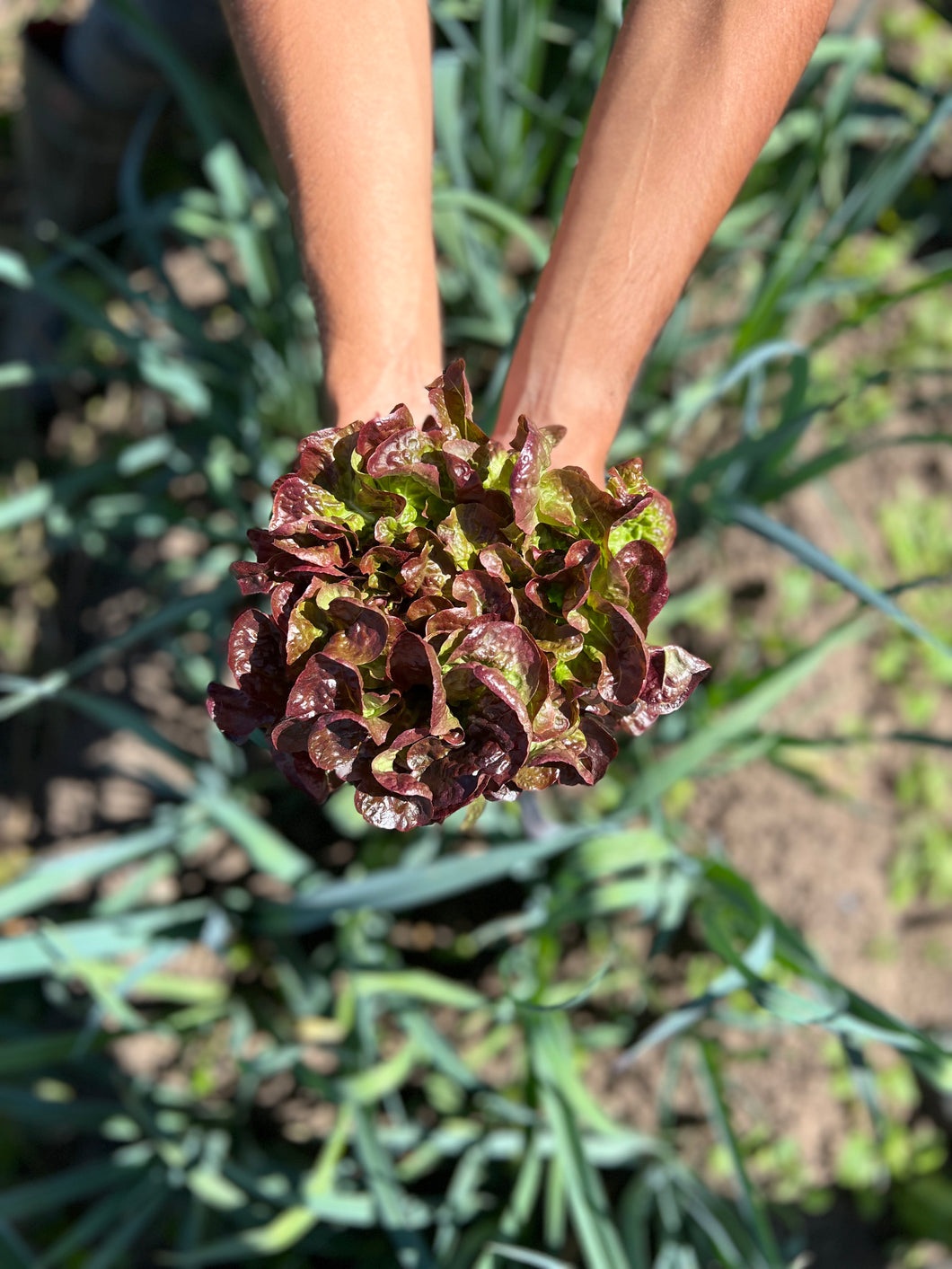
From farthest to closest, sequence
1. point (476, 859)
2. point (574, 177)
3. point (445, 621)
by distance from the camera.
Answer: point (476, 859), point (574, 177), point (445, 621)

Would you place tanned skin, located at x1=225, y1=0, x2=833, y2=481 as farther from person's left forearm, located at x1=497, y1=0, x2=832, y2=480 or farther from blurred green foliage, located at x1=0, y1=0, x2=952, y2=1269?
blurred green foliage, located at x1=0, y1=0, x2=952, y2=1269

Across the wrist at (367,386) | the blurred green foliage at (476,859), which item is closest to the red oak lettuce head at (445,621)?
the wrist at (367,386)

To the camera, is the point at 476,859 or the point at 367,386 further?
the point at 476,859

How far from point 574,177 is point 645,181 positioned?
77 mm

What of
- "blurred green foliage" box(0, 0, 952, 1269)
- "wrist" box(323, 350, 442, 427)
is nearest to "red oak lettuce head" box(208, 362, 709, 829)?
"wrist" box(323, 350, 442, 427)

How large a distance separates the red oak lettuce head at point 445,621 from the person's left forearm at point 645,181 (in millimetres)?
96

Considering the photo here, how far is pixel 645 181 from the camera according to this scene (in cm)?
65

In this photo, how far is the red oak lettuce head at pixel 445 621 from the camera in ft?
1.90

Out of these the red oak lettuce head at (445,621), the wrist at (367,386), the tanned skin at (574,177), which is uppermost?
the tanned skin at (574,177)

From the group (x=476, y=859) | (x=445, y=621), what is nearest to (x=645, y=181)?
(x=445, y=621)

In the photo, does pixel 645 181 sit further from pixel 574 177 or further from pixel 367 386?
pixel 367 386

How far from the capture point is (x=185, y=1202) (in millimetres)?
1289

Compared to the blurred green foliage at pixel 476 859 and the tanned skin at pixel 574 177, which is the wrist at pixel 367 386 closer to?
the tanned skin at pixel 574 177

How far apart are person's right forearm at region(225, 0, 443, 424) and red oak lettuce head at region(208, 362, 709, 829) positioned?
10cm
